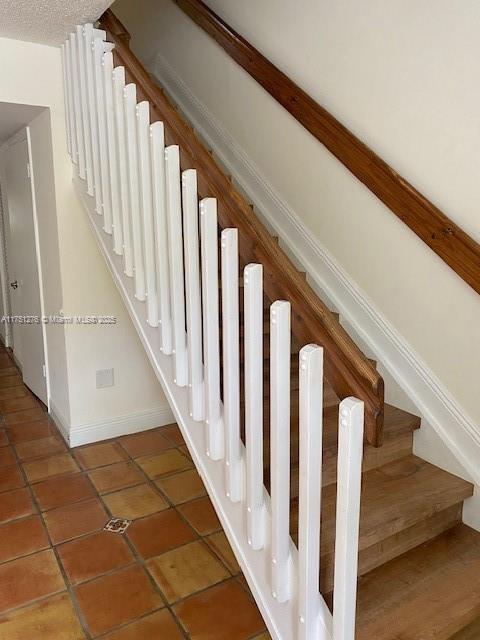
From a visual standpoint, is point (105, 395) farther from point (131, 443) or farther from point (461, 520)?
point (461, 520)

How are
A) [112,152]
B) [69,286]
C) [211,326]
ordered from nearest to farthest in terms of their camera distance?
[211,326] < [112,152] < [69,286]

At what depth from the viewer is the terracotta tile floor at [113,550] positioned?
5.51 feet

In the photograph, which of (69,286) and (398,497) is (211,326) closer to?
(398,497)

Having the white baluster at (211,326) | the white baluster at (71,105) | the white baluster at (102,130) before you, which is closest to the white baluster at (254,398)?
the white baluster at (211,326)

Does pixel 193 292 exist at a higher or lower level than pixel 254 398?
higher

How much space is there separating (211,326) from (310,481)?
555 millimetres

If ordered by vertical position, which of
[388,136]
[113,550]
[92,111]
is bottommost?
[113,550]

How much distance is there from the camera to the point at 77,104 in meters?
2.37

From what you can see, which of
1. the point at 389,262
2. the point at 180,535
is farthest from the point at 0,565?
→ the point at 389,262

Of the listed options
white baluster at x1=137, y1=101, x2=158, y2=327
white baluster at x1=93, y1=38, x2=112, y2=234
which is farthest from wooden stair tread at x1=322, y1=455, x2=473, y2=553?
white baluster at x1=93, y1=38, x2=112, y2=234

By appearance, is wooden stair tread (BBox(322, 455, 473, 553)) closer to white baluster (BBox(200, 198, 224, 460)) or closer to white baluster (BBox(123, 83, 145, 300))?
white baluster (BBox(200, 198, 224, 460))

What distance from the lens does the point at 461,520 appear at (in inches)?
73.1

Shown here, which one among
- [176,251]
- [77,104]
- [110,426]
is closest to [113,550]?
[110,426]

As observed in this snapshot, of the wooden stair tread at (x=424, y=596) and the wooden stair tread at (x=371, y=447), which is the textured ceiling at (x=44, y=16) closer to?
the wooden stair tread at (x=371, y=447)
